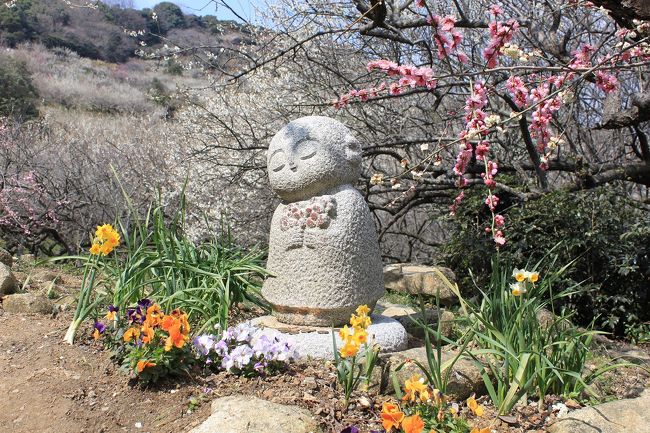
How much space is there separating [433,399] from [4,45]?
2746cm

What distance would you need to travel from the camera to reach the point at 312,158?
11.7ft

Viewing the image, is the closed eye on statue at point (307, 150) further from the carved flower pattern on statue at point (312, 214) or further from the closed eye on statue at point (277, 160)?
the carved flower pattern on statue at point (312, 214)

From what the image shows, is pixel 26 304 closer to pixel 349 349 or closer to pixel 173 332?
pixel 173 332

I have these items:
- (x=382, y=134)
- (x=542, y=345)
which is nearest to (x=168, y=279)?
(x=542, y=345)

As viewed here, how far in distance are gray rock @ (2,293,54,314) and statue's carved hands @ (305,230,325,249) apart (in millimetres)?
1919

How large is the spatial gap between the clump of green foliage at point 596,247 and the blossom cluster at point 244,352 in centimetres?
331

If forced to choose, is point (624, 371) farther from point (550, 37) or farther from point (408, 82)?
point (550, 37)

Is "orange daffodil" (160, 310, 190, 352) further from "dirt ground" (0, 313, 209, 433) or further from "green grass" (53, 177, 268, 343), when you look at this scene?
"green grass" (53, 177, 268, 343)

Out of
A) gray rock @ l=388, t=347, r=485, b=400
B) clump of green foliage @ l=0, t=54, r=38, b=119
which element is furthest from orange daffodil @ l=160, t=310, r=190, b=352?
clump of green foliage @ l=0, t=54, r=38, b=119

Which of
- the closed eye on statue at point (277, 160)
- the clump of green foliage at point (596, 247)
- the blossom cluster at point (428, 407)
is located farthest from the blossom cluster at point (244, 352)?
the clump of green foliage at point (596, 247)

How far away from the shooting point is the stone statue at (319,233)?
3451 mm

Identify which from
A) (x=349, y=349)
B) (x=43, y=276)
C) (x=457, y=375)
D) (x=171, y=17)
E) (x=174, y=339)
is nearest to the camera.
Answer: (x=349, y=349)

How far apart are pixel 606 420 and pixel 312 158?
2.08m

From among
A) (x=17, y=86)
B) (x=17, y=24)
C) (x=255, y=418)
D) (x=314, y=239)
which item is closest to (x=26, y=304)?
(x=314, y=239)
